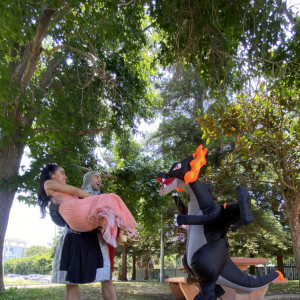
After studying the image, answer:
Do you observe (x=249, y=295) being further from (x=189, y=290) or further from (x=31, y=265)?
(x=31, y=265)

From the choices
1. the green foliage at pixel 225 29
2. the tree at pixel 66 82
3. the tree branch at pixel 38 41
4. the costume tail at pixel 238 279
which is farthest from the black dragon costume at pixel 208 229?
the tree branch at pixel 38 41

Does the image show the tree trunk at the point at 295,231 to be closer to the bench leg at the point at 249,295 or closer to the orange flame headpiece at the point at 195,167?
the bench leg at the point at 249,295

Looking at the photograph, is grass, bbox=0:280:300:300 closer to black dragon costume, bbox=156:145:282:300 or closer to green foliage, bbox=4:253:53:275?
black dragon costume, bbox=156:145:282:300

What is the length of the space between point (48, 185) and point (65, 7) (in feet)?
10.6

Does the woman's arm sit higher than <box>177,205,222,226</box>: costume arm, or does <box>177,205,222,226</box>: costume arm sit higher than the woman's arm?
the woman's arm

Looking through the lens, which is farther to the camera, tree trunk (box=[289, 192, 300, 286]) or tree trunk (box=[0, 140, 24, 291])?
tree trunk (box=[0, 140, 24, 291])

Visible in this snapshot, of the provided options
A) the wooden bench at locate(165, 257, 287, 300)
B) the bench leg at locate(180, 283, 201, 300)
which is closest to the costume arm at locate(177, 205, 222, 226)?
the wooden bench at locate(165, 257, 287, 300)

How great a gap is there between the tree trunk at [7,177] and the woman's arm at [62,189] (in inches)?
168

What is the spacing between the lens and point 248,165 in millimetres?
7688

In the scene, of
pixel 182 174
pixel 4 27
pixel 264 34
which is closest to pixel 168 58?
pixel 264 34

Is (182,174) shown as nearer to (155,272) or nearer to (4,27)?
(4,27)

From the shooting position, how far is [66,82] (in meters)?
7.89

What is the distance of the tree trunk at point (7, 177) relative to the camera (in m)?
6.89

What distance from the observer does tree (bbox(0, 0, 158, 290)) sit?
534 centimetres
